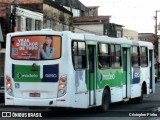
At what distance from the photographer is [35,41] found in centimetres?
1544

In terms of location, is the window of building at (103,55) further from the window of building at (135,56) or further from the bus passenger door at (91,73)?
the window of building at (135,56)

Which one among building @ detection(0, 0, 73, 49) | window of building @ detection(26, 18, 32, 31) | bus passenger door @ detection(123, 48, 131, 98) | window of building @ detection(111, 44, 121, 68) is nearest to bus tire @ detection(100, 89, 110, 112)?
window of building @ detection(111, 44, 121, 68)

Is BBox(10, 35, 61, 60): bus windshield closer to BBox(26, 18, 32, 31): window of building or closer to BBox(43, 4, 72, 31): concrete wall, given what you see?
BBox(26, 18, 32, 31): window of building

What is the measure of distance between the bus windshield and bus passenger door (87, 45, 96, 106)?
1.66 m

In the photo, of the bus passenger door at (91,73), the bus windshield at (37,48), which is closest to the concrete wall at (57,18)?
the bus passenger door at (91,73)

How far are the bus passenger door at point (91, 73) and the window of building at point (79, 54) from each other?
428 millimetres

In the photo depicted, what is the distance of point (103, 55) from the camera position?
1780cm

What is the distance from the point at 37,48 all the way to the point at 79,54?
4.74 ft

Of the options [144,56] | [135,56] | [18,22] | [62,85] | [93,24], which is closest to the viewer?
[62,85]

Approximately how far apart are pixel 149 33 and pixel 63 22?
55.9 metres

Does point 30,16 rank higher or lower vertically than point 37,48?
higher

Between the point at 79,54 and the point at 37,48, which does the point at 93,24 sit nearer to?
the point at 79,54

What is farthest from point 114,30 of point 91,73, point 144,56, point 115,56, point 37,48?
point 37,48

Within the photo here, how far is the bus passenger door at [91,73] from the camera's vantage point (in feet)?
54.0
